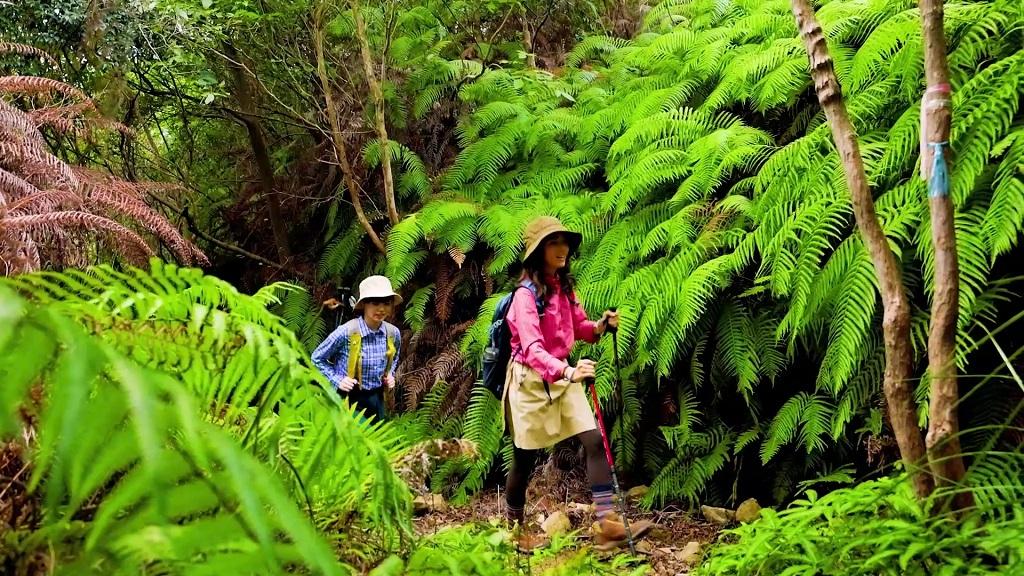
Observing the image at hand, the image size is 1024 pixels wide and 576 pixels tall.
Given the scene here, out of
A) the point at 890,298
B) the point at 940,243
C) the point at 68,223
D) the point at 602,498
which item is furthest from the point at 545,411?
the point at 68,223

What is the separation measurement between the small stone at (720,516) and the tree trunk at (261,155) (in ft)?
14.5

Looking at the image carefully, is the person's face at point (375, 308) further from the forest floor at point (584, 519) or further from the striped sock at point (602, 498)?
the striped sock at point (602, 498)

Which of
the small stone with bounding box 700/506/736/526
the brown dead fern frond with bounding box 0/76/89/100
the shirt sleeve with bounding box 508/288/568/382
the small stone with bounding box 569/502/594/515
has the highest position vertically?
the brown dead fern frond with bounding box 0/76/89/100

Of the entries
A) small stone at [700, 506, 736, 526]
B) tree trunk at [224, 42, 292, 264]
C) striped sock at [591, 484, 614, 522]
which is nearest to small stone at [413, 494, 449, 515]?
striped sock at [591, 484, 614, 522]

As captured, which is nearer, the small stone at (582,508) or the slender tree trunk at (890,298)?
the slender tree trunk at (890,298)

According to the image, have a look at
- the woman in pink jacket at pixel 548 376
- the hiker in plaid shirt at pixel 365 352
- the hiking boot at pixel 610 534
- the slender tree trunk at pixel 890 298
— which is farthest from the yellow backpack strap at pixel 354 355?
the slender tree trunk at pixel 890 298

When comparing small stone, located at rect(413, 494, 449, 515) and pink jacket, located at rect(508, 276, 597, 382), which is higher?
pink jacket, located at rect(508, 276, 597, 382)

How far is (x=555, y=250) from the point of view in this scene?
353 centimetres

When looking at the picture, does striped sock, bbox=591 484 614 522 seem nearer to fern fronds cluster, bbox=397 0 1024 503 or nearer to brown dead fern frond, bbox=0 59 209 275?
fern fronds cluster, bbox=397 0 1024 503

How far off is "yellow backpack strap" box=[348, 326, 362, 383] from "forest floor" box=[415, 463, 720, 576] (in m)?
0.90

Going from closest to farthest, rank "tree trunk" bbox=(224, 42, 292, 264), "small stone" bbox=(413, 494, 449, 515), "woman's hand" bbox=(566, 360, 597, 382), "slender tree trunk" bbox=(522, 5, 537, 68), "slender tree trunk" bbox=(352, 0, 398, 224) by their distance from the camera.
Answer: "woman's hand" bbox=(566, 360, 597, 382) < "small stone" bbox=(413, 494, 449, 515) < "slender tree trunk" bbox=(352, 0, 398, 224) < "tree trunk" bbox=(224, 42, 292, 264) < "slender tree trunk" bbox=(522, 5, 537, 68)

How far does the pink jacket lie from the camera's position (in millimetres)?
3410

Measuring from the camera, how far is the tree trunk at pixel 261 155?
6775 mm

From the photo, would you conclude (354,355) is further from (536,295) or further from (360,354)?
(536,295)
